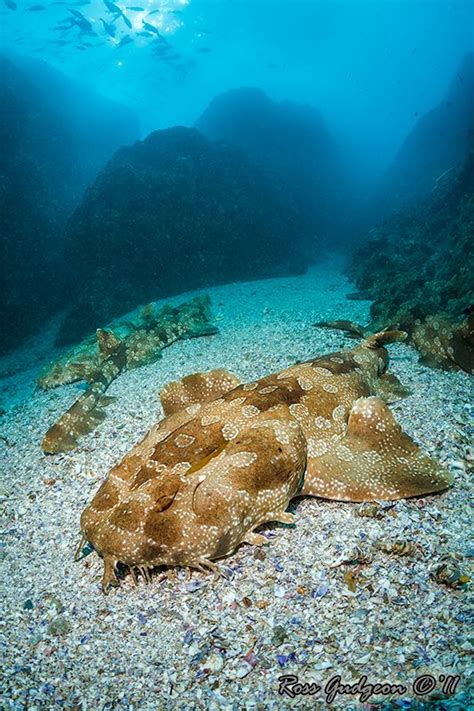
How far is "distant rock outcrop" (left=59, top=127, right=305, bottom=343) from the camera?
2277cm

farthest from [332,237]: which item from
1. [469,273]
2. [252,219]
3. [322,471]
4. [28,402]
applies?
[322,471]

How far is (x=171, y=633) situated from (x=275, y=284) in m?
20.1

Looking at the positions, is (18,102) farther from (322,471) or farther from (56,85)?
(322,471)

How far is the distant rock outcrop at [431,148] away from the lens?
4197cm

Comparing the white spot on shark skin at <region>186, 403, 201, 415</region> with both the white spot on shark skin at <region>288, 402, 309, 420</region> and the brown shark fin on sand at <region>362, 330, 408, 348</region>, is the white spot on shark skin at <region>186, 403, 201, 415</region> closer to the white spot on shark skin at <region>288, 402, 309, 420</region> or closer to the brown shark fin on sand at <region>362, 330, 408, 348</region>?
the white spot on shark skin at <region>288, 402, 309, 420</region>

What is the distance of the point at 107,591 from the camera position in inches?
136

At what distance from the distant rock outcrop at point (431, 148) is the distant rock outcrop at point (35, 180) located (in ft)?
98.0

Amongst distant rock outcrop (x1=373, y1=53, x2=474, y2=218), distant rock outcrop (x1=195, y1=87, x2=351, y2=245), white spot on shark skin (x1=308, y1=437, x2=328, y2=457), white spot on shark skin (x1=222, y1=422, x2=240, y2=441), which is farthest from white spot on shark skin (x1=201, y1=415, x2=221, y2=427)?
distant rock outcrop (x1=373, y1=53, x2=474, y2=218)

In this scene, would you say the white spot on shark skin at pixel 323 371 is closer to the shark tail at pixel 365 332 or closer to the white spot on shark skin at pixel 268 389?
the white spot on shark skin at pixel 268 389

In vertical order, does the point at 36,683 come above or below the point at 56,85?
below

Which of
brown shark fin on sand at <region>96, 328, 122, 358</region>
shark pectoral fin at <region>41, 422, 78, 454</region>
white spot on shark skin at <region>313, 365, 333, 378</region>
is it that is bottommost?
shark pectoral fin at <region>41, 422, 78, 454</region>

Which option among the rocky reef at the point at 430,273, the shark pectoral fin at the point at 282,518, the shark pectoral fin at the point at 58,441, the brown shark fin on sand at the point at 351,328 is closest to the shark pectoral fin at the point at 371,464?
the shark pectoral fin at the point at 282,518

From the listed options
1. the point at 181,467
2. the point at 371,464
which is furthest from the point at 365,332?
the point at 181,467

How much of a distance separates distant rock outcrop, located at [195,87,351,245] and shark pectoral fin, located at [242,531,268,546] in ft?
128
